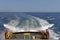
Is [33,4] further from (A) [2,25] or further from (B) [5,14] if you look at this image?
(A) [2,25]

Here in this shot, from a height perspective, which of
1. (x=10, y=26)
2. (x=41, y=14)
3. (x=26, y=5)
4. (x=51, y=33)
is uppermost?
(x=26, y=5)

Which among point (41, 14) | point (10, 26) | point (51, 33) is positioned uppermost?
point (41, 14)

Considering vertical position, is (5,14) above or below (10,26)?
above

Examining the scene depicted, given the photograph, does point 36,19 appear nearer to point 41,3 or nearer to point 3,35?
point 41,3

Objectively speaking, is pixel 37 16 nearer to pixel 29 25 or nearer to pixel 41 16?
pixel 41 16

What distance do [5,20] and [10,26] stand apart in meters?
0.12

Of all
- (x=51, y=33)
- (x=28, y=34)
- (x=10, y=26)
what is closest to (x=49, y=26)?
(x=51, y=33)

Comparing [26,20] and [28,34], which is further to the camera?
[26,20]

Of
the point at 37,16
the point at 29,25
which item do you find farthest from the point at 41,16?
the point at 29,25

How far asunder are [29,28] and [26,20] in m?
0.14

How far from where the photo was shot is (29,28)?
1755 millimetres

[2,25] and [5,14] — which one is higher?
[5,14]

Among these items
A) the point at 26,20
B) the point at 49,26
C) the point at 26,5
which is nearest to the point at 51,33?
the point at 49,26

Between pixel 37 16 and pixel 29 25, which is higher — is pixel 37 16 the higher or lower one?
the higher one
